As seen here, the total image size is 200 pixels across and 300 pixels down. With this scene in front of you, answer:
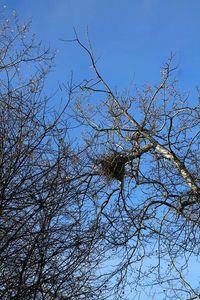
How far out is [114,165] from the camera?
7875 millimetres

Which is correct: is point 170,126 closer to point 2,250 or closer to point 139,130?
point 139,130

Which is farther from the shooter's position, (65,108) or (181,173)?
(181,173)

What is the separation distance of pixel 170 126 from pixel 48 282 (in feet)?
14.6

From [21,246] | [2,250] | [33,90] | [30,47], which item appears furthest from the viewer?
[30,47]

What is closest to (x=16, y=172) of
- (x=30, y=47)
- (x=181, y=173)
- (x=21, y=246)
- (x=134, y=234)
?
(x=21, y=246)

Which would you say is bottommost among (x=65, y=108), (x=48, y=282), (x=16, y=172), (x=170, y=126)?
(x=48, y=282)

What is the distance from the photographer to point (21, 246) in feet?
15.1

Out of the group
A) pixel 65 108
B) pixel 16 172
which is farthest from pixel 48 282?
pixel 65 108

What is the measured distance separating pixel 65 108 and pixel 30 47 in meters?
2.04

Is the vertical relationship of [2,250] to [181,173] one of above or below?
below

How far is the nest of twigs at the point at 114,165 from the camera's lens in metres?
7.54

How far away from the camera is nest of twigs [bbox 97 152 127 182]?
7.54 m

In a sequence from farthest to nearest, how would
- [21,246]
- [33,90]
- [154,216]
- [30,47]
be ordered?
[154,216], [30,47], [33,90], [21,246]

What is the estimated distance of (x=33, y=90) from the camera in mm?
5035
